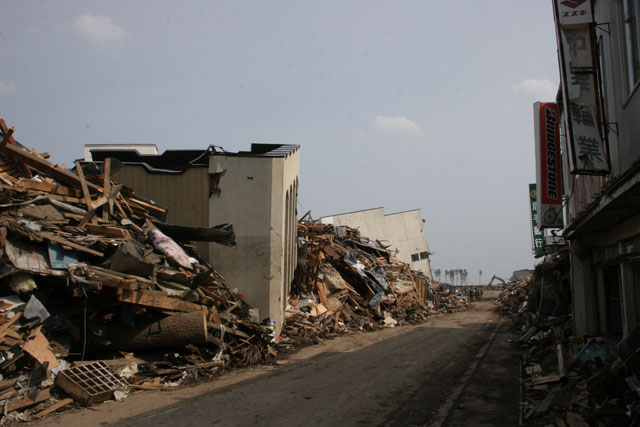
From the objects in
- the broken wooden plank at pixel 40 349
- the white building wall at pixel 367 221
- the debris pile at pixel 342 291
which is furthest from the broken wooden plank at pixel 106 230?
the white building wall at pixel 367 221

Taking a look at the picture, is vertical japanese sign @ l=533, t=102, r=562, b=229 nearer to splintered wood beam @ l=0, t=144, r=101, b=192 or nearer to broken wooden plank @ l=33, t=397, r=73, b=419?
splintered wood beam @ l=0, t=144, r=101, b=192

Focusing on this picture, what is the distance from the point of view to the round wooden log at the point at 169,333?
995 centimetres

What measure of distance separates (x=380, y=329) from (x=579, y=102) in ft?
47.1

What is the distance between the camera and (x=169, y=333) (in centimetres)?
1014

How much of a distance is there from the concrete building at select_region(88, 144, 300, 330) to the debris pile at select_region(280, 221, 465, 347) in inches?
77.2

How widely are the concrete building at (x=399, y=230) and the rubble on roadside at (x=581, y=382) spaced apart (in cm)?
3515

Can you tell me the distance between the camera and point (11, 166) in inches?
443

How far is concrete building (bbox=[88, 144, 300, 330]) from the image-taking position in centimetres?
1498

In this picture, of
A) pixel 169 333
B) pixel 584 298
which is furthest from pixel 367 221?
pixel 169 333

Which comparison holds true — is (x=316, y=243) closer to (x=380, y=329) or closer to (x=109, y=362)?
(x=380, y=329)

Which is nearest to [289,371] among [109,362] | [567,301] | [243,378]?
[243,378]

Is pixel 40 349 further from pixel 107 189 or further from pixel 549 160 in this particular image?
pixel 549 160

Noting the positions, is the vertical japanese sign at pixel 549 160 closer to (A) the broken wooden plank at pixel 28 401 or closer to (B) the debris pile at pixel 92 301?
(B) the debris pile at pixel 92 301

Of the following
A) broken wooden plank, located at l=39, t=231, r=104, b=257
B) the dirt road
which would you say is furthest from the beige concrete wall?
broken wooden plank, located at l=39, t=231, r=104, b=257
